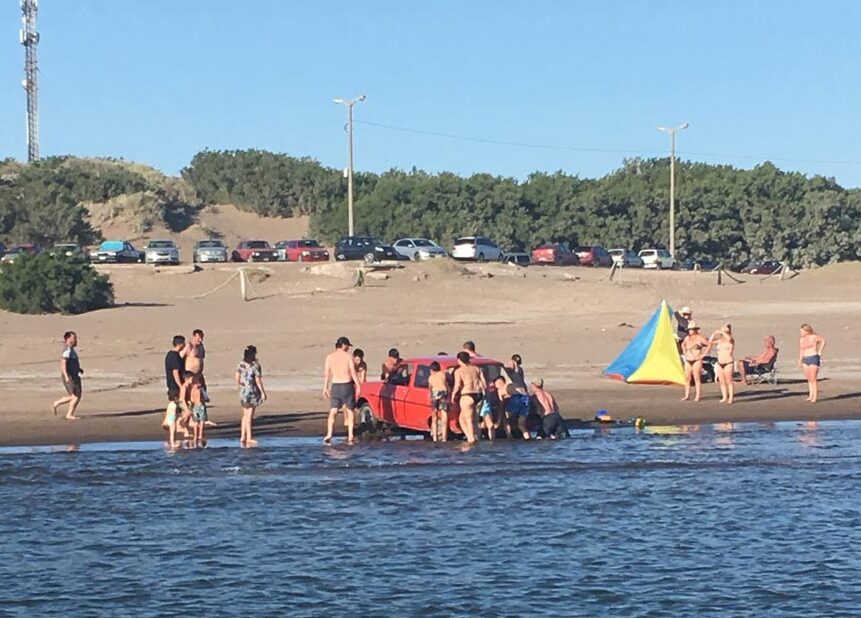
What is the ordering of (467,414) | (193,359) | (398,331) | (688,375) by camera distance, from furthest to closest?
(398,331), (688,375), (193,359), (467,414)

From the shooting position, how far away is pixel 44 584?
14.0 meters

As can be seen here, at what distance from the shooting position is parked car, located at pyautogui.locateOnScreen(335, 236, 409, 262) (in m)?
61.2

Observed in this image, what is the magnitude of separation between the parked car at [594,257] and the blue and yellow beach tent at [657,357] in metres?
38.0

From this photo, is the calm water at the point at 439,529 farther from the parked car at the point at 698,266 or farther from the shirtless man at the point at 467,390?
the parked car at the point at 698,266

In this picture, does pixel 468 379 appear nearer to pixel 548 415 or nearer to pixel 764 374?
pixel 548 415

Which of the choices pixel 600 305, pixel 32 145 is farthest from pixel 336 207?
pixel 600 305

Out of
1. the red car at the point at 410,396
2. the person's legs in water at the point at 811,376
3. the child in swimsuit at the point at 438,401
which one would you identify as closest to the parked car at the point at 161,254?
the person's legs in water at the point at 811,376

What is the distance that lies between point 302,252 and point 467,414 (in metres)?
42.5

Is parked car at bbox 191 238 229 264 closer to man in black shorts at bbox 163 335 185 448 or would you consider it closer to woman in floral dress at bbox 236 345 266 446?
man in black shorts at bbox 163 335 185 448

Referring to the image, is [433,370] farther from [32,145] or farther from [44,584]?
[32,145]

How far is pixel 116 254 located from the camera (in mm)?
60625

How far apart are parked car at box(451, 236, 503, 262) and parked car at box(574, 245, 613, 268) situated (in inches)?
162

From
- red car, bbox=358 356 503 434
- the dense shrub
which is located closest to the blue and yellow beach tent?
red car, bbox=358 356 503 434

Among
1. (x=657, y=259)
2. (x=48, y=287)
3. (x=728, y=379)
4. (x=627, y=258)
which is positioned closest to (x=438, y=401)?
(x=728, y=379)
